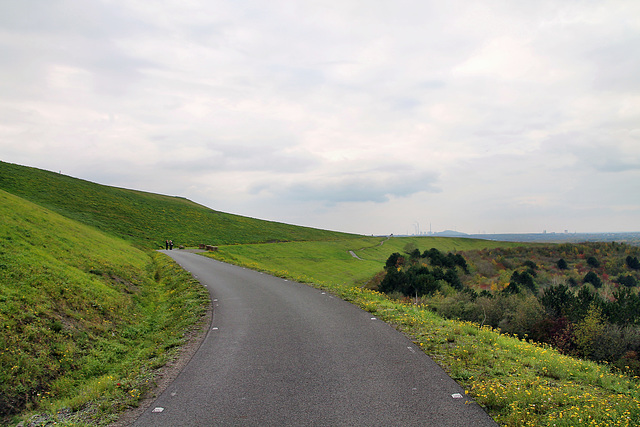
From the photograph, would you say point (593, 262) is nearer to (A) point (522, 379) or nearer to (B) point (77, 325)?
(A) point (522, 379)

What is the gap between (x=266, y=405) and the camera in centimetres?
580

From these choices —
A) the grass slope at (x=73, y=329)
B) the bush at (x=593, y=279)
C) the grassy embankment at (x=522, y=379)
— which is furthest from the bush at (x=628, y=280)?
the grass slope at (x=73, y=329)

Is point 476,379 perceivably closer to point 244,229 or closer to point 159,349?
point 159,349

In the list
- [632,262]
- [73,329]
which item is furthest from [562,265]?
[73,329]

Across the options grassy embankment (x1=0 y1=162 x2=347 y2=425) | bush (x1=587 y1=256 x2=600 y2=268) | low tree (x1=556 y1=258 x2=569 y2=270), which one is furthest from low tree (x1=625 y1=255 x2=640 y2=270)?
grassy embankment (x1=0 y1=162 x2=347 y2=425)

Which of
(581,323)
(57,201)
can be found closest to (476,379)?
(581,323)

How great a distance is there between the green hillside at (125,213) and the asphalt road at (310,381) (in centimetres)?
4908

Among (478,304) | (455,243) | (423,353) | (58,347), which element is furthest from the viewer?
(455,243)

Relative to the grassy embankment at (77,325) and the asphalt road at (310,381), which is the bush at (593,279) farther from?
the grassy embankment at (77,325)

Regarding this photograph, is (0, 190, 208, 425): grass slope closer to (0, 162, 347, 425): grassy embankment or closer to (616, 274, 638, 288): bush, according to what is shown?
(0, 162, 347, 425): grassy embankment

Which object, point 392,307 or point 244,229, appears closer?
point 392,307

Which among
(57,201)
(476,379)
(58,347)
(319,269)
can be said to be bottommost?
(319,269)

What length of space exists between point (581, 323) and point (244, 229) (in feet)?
261

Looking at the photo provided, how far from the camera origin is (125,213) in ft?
236
